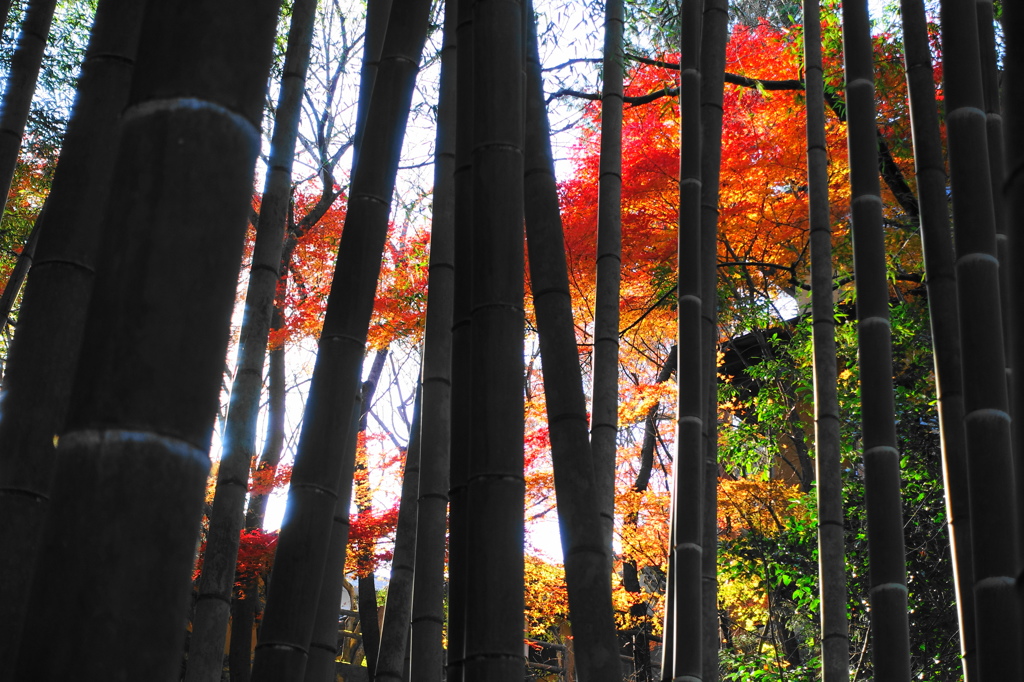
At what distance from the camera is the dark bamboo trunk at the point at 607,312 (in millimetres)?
4395

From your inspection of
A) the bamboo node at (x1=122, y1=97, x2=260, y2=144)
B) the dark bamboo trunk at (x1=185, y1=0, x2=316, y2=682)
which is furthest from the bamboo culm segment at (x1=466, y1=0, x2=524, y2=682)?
the dark bamboo trunk at (x1=185, y1=0, x2=316, y2=682)

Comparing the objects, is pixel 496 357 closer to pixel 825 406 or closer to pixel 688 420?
pixel 688 420

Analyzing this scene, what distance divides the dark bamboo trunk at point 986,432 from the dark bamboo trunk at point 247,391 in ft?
8.82

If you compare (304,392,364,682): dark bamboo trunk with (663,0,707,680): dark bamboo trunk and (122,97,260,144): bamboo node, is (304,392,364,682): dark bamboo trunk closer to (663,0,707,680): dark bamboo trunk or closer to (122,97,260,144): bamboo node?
(663,0,707,680): dark bamboo trunk

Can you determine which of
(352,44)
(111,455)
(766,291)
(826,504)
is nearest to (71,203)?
(111,455)

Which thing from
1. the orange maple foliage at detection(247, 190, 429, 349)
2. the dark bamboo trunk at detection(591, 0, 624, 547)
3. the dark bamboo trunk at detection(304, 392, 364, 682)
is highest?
the orange maple foliage at detection(247, 190, 429, 349)

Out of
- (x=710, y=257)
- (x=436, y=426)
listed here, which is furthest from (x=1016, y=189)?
(x=710, y=257)

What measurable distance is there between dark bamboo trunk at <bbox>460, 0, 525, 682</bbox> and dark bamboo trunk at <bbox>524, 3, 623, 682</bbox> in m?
0.42

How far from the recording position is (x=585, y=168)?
380 inches

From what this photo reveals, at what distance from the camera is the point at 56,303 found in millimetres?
2600

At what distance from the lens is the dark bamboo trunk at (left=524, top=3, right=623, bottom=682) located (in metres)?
2.59

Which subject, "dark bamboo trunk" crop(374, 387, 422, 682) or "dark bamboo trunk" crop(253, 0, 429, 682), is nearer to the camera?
"dark bamboo trunk" crop(253, 0, 429, 682)

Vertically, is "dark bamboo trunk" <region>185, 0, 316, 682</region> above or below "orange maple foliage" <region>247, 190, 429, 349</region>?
below

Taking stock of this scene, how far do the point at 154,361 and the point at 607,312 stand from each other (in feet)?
11.3
